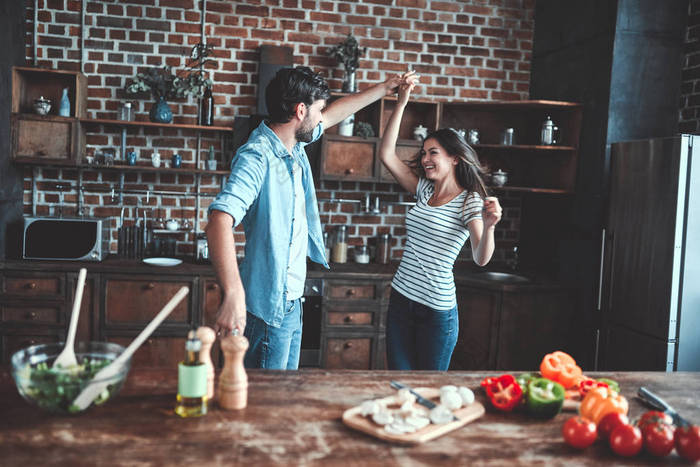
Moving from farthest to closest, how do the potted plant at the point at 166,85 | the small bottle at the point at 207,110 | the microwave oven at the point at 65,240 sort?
the small bottle at the point at 207,110 → the potted plant at the point at 166,85 → the microwave oven at the point at 65,240

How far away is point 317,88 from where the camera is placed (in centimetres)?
222

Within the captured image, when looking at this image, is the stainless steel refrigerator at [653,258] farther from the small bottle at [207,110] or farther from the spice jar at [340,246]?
the small bottle at [207,110]

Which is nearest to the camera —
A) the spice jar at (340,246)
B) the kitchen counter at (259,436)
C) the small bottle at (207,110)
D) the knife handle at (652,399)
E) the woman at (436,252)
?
the kitchen counter at (259,436)

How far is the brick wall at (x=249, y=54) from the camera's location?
424 cm

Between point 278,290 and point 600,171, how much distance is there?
266cm

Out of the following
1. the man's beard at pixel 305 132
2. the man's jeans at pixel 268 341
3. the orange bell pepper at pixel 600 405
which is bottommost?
the man's jeans at pixel 268 341

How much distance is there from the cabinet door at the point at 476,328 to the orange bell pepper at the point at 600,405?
244 cm

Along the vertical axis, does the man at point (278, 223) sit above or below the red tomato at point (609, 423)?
above

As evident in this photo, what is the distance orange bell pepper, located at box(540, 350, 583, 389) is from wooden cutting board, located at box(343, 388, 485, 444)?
289 mm

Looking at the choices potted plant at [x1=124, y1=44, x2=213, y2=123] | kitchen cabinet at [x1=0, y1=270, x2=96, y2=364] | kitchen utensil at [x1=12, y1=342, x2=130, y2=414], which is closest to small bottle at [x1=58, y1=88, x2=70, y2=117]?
potted plant at [x1=124, y1=44, x2=213, y2=123]

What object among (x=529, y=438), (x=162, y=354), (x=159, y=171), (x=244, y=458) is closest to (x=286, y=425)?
(x=244, y=458)

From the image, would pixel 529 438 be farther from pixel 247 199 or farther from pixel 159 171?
pixel 159 171

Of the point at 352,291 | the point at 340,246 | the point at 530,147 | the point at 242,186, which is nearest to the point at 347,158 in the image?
the point at 340,246

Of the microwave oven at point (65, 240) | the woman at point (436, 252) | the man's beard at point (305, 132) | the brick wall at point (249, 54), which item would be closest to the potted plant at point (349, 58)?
the brick wall at point (249, 54)
